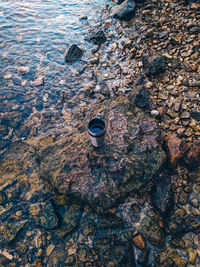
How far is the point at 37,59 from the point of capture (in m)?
8.49

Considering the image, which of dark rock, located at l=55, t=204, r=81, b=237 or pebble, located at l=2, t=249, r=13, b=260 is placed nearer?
pebble, located at l=2, t=249, r=13, b=260

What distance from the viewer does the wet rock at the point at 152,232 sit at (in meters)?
3.50

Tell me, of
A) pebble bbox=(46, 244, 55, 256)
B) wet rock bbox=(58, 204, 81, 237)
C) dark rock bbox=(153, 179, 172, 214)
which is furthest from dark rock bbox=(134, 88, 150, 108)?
pebble bbox=(46, 244, 55, 256)

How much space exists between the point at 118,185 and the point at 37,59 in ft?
26.2

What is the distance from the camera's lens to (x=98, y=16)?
33.9 ft

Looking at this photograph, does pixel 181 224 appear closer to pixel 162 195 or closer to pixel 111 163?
pixel 162 195

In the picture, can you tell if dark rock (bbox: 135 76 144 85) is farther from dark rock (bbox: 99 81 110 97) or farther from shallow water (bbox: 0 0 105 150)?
shallow water (bbox: 0 0 105 150)

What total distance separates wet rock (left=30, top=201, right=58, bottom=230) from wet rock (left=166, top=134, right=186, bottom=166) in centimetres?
338

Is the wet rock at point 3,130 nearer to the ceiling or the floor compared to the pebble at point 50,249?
nearer to the ceiling

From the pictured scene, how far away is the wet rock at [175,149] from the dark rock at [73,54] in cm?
637

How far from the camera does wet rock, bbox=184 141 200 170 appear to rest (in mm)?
4113

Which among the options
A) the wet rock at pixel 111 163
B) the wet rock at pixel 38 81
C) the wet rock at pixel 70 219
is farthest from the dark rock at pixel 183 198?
the wet rock at pixel 38 81

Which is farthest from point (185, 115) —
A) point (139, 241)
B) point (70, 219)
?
point (70, 219)

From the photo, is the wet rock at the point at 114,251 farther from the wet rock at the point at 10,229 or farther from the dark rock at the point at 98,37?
the dark rock at the point at 98,37
